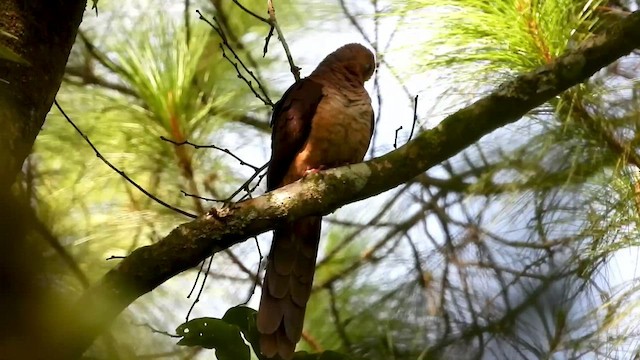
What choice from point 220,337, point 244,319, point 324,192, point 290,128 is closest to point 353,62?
point 290,128

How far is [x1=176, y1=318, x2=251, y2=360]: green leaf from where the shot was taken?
1.20 m

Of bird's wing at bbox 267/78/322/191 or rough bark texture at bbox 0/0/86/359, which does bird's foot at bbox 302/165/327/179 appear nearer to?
bird's wing at bbox 267/78/322/191

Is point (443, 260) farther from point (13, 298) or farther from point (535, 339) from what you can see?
point (13, 298)

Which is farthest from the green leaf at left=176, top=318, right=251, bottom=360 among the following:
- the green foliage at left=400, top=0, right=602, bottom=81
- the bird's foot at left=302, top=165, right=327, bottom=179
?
the green foliage at left=400, top=0, right=602, bottom=81

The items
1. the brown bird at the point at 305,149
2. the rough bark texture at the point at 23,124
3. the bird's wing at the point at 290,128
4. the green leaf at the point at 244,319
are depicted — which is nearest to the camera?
the rough bark texture at the point at 23,124

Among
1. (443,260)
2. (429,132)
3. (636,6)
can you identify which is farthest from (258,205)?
(636,6)

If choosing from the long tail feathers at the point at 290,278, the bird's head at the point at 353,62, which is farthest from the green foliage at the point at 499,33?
the long tail feathers at the point at 290,278

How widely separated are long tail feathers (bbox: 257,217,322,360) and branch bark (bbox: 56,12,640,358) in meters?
0.25

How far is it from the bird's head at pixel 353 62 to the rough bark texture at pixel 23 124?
641 mm

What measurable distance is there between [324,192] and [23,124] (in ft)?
1.59

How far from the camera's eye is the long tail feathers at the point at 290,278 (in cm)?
149

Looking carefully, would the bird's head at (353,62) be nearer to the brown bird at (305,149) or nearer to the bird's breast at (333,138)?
the brown bird at (305,149)

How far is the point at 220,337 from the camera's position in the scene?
1.20 m

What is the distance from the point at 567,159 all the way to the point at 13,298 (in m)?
1.04
